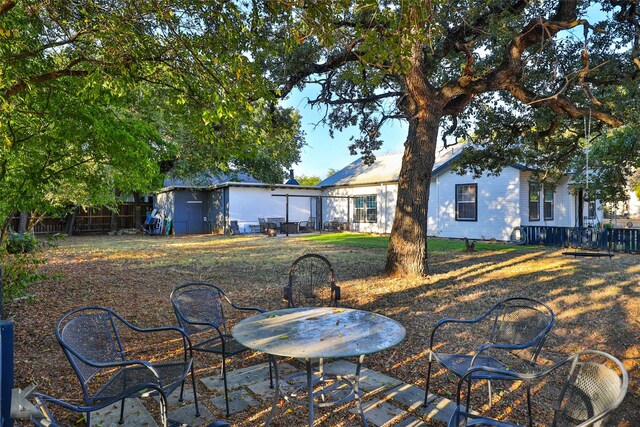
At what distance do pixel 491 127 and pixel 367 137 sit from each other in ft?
12.1

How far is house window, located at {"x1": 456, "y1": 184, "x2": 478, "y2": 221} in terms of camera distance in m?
17.5

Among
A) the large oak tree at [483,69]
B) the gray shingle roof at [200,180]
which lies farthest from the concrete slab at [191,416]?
the gray shingle roof at [200,180]

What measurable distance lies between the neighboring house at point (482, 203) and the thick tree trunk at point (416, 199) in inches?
278

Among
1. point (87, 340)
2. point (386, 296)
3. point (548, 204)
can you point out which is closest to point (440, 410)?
Answer: point (87, 340)

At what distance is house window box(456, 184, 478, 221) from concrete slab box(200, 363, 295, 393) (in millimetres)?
15358

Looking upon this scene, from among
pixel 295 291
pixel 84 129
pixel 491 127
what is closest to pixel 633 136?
pixel 491 127

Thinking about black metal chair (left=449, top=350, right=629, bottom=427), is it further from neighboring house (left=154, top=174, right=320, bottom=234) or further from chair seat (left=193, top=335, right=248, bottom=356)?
neighboring house (left=154, top=174, right=320, bottom=234)

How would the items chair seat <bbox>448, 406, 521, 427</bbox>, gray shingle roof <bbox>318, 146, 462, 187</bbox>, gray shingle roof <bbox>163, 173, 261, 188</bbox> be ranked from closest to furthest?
1. chair seat <bbox>448, 406, 521, 427</bbox>
2. gray shingle roof <bbox>318, 146, 462, 187</bbox>
3. gray shingle roof <bbox>163, 173, 261, 188</bbox>

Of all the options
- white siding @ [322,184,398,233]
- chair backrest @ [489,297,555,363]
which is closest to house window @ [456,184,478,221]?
white siding @ [322,184,398,233]

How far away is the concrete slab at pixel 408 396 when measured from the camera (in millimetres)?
3106

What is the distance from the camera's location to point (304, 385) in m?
3.44

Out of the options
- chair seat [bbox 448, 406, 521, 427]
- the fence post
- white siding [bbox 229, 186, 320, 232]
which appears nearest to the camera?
the fence post

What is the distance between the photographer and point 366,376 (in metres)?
3.62

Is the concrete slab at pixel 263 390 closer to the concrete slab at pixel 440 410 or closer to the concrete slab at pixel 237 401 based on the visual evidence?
the concrete slab at pixel 237 401
